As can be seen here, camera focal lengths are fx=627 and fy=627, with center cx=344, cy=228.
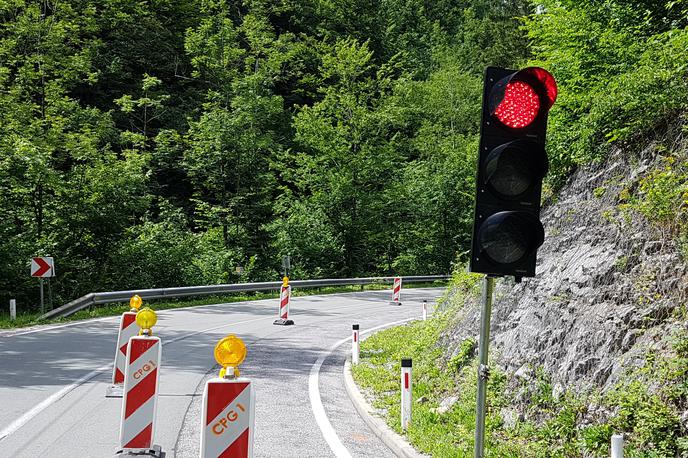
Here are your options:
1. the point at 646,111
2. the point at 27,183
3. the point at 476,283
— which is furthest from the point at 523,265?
the point at 27,183

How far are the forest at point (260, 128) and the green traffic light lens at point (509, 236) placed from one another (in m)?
4.98

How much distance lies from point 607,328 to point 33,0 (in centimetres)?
3640

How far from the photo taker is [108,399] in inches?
326

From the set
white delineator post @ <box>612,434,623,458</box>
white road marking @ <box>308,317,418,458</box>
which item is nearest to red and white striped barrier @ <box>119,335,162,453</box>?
white road marking @ <box>308,317,418,458</box>

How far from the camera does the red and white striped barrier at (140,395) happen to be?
597 centimetres

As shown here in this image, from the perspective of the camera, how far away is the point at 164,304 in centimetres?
2181

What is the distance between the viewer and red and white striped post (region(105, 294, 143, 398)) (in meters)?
7.79

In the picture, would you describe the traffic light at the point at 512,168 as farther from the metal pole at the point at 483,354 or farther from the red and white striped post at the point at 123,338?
the red and white striped post at the point at 123,338

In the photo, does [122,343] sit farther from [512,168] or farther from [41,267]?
[41,267]

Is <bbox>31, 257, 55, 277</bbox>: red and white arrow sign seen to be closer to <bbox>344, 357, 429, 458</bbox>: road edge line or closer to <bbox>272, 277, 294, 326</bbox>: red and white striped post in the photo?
<bbox>272, 277, 294, 326</bbox>: red and white striped post

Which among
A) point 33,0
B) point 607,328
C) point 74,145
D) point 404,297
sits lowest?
point 404,297

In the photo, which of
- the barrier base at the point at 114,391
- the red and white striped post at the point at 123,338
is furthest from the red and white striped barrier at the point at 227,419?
the barrier base at the point at 114,391

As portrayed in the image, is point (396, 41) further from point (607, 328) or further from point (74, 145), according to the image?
point (607, 328)

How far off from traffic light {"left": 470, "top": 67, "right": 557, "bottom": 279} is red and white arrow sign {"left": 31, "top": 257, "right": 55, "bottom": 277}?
16.0 meters
